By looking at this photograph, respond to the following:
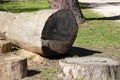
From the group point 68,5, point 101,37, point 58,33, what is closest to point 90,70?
point 58,33

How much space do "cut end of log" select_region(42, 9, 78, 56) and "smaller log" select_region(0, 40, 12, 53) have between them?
105 cm

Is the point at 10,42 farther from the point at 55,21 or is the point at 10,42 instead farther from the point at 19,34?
the point at 55,21

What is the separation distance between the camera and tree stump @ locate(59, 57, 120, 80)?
21.8 ft

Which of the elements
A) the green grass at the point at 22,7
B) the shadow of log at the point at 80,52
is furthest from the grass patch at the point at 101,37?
the green grass at the point at 22,7

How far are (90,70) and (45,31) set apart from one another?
173cm

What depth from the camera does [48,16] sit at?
808 cm

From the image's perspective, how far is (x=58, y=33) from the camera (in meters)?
8.36

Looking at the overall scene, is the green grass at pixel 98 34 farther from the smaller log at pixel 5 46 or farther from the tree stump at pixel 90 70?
the tree stump at pixel 90 70

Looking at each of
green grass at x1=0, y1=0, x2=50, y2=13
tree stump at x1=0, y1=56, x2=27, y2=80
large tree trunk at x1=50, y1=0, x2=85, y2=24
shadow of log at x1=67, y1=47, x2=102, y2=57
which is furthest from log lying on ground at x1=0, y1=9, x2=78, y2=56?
green grass at x1=0, y1=0, x2=50, y2=13

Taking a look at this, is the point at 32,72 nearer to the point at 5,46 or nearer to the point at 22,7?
the point at 5,46

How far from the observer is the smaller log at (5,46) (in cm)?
890

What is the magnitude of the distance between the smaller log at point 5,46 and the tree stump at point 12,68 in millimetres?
1606

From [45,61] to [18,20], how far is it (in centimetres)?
104

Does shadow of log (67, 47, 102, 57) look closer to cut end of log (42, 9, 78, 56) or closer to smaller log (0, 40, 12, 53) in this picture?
cut end of log (42, 9, 78, 56)
